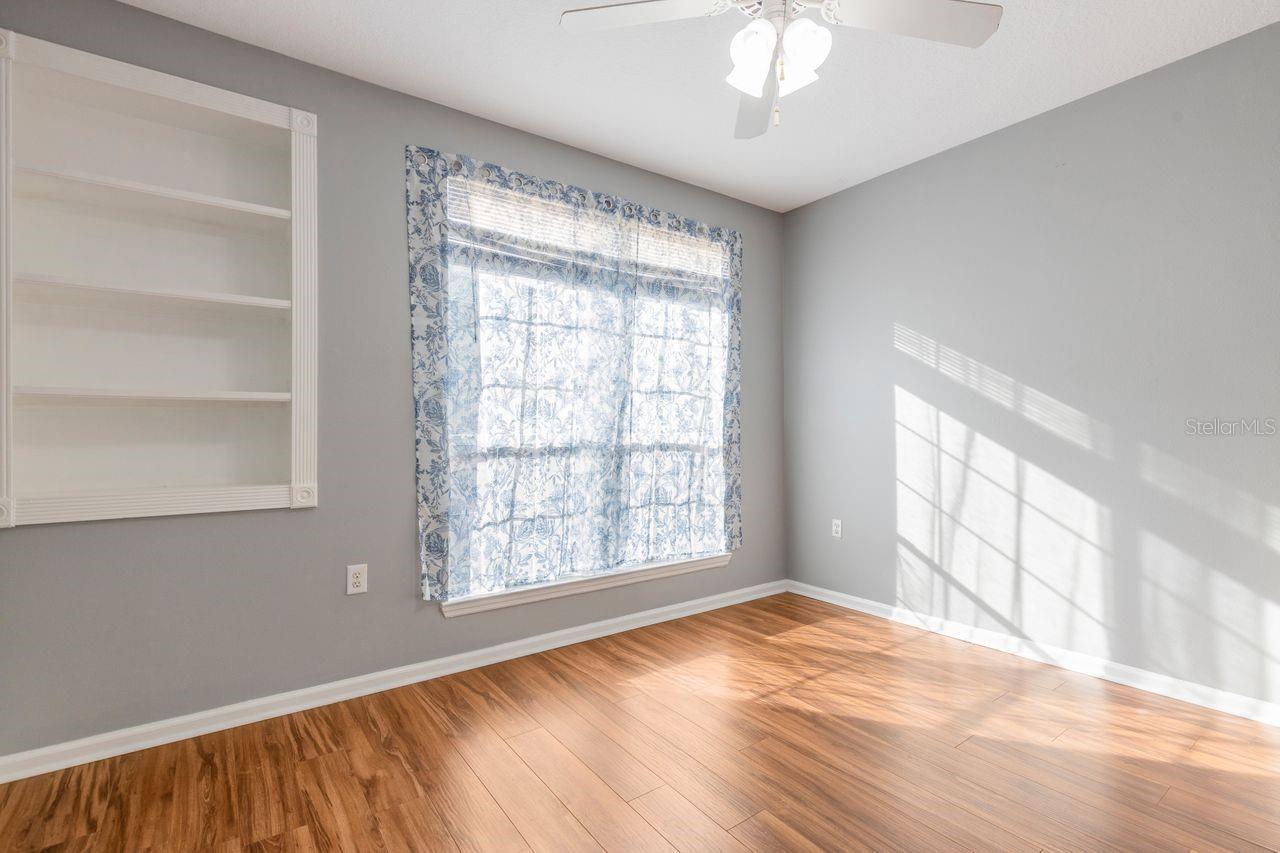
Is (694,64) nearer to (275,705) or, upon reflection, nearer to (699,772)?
(699,772)

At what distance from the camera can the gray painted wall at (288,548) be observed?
2014mm

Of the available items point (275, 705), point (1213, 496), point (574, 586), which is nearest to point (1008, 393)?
point (1213, 496)

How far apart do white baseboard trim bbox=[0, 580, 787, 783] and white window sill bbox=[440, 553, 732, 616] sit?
19 centimetres

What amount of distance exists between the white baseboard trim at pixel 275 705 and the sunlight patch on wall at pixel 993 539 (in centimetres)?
157

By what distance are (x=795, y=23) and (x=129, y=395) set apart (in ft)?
7.84

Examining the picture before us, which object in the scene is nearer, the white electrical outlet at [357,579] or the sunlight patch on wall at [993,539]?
the white electrical outlet at [357,579]

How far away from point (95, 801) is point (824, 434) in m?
3.74

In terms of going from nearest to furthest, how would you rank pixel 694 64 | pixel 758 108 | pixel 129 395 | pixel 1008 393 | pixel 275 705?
pixel 758 108, pixel 129 395, pixel 275 705, pixel 694 64, pixel 1008 393

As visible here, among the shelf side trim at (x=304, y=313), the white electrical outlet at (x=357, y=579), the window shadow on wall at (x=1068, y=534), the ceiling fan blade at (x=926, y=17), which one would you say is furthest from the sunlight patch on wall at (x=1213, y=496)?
the shelf side trim at (x=304, y=313)

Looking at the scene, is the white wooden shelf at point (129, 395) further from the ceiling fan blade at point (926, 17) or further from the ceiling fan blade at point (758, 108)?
the ceiling fan blade at point (926, 17)

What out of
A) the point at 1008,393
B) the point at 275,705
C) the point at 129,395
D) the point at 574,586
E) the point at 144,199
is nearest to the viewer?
→ the point at 129,395

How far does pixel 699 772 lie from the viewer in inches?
76.8

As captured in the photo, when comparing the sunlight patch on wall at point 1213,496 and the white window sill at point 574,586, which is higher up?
the sunlight patch on wall at point 1213,496

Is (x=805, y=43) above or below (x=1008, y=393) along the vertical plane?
above
